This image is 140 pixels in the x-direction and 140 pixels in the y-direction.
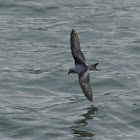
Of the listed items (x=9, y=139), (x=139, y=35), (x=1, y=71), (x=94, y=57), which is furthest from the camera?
(x=139, y=35)

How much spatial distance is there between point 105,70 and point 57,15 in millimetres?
3892

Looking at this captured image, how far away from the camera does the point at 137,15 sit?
17.7 metres

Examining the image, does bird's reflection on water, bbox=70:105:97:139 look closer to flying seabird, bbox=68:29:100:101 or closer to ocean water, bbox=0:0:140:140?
ocean water, bbox=0:0:140:140

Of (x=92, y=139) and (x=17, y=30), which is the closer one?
(x=92, y=139)

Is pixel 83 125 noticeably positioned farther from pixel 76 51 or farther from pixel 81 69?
pixel 76 51

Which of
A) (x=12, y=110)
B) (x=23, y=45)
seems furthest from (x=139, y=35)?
(x=12, y=110)

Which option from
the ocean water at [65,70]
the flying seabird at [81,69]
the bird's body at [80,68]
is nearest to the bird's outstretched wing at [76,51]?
the flying seabird at [81,69]

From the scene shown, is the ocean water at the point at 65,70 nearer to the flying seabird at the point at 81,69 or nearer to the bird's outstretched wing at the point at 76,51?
the flying seabird at the point at 81,69

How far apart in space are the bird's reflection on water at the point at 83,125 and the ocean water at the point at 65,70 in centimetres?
2

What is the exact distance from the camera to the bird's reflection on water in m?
10.8

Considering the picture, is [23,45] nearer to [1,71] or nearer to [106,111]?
[1,71]

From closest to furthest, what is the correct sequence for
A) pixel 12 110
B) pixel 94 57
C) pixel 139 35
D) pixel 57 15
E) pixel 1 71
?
pixel 12 110, pixel 1 71, pixel 94 57, pixel 139 35, pixel 57 15

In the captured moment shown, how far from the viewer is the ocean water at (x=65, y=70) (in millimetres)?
11164

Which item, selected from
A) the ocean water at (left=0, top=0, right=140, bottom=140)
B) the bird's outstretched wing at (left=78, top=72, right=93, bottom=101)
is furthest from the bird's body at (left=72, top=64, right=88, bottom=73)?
the ocean water at (left=0, top=0, right=140, bottom=140)
